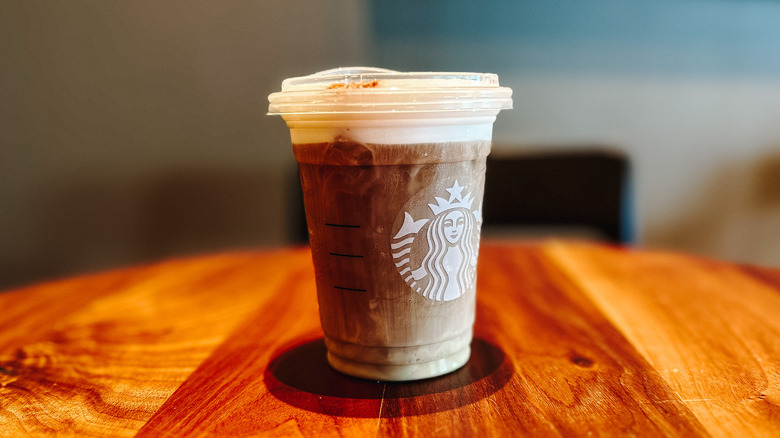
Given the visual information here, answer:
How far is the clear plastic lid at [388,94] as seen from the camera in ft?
1.73

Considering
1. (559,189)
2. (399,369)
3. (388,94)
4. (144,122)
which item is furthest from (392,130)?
(144,122)

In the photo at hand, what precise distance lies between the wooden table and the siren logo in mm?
97

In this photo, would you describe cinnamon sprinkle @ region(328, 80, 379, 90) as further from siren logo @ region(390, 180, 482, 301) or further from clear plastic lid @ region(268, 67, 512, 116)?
siren logo @ region(390, 180, 482, 301)

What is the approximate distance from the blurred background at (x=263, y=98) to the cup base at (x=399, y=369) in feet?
4.85

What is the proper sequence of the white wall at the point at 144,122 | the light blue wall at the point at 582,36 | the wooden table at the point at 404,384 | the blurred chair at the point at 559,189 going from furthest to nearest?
1. the light blue wall at the point at 582,36
2. the white wall at the point at 144,122
3. the blurred chair at the point at 559,189
4. the wooden table at the point at 404,384

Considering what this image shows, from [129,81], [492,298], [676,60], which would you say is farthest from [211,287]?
[676,60]

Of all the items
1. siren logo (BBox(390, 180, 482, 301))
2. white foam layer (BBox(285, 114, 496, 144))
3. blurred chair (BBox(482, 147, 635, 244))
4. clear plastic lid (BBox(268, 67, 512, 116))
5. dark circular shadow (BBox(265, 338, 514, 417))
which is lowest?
blurred chair (BBox(482, 147, 635, 244))

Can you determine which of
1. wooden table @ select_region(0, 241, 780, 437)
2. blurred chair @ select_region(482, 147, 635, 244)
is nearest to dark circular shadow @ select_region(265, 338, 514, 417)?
wooden table @ select_region(0, 241, 780, 437)

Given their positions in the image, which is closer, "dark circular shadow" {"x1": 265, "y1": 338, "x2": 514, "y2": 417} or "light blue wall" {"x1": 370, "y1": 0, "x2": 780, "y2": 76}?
"dark circular shadow" {"x1": 265, "y1": 338, "x2": 514, "y2": 417}

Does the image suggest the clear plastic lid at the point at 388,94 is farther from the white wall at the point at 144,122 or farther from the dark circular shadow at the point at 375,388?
the white wall at the point at 144,122

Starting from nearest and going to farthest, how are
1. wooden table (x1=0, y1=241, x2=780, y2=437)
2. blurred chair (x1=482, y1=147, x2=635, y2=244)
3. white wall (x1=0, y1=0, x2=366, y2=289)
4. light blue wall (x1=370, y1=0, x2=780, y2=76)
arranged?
wooden table (x1=0, y1=241, x2=780, y2=437) → blurred chair (x1=482, y1=147, x2=635, y2=244) → white wall (x1=0, y1=0, x2=366, y2=289) → light blue wall (x1=370, y1=0, x2=780, y2=76)

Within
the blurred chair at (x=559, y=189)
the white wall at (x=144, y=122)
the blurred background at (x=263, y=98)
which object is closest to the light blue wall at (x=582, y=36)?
the blurred background at (x=263, y=98)

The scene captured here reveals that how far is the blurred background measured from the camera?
1.98 m

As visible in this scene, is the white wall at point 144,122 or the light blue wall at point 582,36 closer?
the white wall at point 144,122
